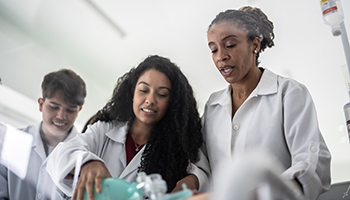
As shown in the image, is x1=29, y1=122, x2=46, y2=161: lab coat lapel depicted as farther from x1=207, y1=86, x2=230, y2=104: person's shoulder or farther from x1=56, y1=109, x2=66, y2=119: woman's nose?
x1=207, y1=86, x2=230, y2=104: person's shoulder

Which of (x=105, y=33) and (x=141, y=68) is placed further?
(x=105, y=33)

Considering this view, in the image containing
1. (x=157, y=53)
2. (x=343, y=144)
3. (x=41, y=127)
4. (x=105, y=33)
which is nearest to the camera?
(x=343, y=144)

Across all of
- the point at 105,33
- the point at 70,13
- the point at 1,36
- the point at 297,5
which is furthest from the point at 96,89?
the point at 297,5

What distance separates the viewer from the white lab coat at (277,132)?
2.40 feet

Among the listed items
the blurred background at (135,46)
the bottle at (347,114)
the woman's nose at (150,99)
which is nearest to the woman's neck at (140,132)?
the woman's nose at (150,99)

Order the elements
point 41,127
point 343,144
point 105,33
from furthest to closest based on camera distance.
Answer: point 105,33 → point 41,127 → point 343,144

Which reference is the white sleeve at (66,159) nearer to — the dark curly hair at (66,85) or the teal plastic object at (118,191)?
the teal plastic object at (118,191)

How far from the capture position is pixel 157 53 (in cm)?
129

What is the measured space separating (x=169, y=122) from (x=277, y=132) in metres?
0.37

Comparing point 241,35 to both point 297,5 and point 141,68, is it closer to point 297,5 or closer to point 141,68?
point 297,5

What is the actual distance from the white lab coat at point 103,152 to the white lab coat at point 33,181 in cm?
19

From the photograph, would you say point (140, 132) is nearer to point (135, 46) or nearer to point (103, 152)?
point (103, 152)

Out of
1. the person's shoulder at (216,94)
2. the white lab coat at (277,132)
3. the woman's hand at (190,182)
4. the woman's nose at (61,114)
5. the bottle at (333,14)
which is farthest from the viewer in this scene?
the woman's nose at (61,114)

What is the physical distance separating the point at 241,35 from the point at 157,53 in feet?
1.47
